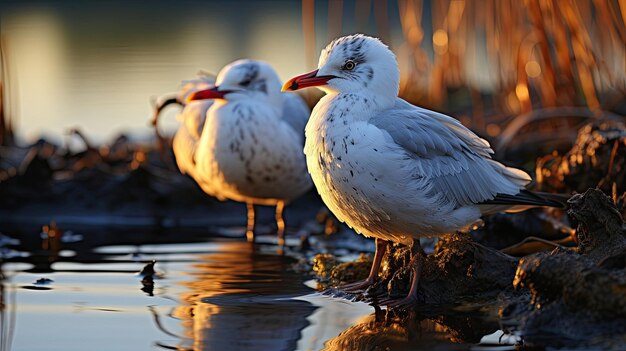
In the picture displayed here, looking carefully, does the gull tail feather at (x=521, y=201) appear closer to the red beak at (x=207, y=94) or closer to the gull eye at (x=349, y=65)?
the gull eye at (x=349, y=65)

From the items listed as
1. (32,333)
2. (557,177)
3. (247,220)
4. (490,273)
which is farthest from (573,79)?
(32,333)

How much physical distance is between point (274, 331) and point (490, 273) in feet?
3.86

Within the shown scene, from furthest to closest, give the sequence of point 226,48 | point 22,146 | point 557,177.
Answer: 1. point 226,48
2. point 22,146
3. point 557,177

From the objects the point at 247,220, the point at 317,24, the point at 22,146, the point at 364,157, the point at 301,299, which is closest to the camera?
the point at 364,157

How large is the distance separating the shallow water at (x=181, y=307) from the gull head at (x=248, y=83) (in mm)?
1433

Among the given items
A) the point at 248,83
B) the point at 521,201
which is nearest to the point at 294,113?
the point at 248,83

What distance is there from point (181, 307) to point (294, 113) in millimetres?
3262

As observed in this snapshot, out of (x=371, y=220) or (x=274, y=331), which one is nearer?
(x=274, y=331)

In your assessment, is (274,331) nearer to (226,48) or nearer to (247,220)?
(247,220)

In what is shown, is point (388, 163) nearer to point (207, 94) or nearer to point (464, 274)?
point (464, 274)

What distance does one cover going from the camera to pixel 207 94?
762 cm

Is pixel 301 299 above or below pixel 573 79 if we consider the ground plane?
below

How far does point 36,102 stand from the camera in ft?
49.7

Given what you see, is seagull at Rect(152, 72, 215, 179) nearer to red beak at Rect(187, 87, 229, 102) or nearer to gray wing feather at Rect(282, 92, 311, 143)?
red beak at Rect(187, 87, 229, 102)
